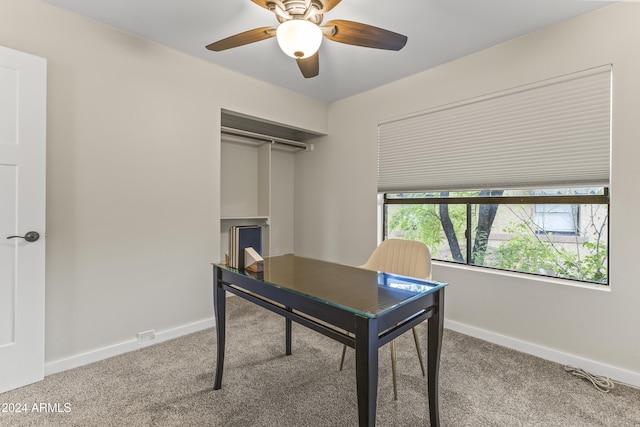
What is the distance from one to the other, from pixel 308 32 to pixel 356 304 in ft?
4.48

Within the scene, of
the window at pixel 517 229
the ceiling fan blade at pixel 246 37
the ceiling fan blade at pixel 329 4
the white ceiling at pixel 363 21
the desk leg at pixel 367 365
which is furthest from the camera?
the window at pixel 517 229

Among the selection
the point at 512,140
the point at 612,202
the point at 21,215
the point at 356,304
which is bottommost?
the point at 356,304

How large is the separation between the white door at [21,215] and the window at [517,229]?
3.09 metres

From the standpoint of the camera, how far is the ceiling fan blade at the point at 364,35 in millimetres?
1665

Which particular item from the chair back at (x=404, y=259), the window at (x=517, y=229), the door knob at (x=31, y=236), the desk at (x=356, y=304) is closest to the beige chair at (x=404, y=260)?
the chair back at (x=404, y=259)

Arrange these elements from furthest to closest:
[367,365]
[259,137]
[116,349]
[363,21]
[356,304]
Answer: [259,137], [116,349], [363,21], [356,304], [367,365]

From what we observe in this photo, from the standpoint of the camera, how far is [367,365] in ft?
3.47

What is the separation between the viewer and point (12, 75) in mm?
1840

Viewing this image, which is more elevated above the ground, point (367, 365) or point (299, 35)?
point (299, 35)

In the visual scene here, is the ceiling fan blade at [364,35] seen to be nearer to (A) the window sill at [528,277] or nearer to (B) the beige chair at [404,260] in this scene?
(B) the beige chair at [404,260]

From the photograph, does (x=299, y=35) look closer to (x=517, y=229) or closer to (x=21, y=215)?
(x=21, y=215)

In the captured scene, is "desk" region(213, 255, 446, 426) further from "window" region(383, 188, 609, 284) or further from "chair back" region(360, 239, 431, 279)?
"window" region(383, 188, 609, 284)

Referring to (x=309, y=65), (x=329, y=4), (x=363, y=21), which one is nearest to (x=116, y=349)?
(x=309, y=65)

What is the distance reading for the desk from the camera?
1078 millimetres
